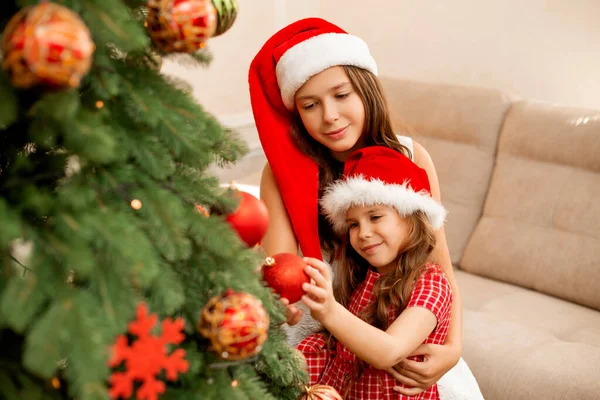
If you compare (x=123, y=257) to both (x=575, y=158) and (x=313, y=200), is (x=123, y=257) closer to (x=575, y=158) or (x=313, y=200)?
(x=313, y=200)

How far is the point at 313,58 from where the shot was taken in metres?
1.49

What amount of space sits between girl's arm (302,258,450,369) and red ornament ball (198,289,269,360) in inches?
9.8

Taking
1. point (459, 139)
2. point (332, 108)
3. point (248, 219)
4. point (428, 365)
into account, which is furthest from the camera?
point (459, 139)

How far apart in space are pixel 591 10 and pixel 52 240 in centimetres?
261

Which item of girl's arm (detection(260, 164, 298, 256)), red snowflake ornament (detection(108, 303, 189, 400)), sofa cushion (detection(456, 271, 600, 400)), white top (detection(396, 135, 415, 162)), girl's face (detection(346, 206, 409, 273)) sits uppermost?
red snowflake ornament (detection(108, 303, 189, 400))

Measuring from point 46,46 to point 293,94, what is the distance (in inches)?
38.2

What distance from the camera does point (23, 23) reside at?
0.62m

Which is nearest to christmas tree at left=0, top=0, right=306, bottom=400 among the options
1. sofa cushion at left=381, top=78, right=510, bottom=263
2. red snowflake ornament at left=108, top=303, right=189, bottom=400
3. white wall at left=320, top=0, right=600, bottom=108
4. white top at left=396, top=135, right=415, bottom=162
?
red snowflake ornament at left=108, top=303, right=189, bottom=400

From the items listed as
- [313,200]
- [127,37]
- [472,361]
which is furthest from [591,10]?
[127,37]

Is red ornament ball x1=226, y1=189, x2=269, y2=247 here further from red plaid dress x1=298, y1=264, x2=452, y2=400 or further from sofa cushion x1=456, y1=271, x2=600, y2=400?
sofa cushion x1=456, y1=271, x2=600, y2=400

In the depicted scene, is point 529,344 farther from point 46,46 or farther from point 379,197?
point 46,46

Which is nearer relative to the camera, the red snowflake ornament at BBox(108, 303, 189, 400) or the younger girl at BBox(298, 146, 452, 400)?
the red snowflake ornament at BBox(108, 303, 189, 400)

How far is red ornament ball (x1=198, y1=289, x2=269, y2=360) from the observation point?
0.76m

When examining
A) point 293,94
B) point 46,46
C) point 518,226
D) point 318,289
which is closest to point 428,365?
point 318,289
